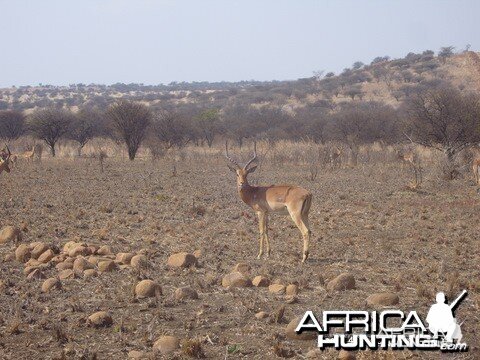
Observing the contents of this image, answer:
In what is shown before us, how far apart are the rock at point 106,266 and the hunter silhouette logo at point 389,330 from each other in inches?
151

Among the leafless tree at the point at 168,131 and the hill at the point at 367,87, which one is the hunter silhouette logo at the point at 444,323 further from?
the hill at the point at 367,87

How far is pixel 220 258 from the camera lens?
10719 mm

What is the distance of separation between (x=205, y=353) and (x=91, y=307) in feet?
7.19

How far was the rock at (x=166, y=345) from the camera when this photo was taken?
6258mm

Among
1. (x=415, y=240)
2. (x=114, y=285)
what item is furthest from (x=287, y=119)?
(x=114, y=285)

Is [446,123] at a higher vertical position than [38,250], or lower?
higher

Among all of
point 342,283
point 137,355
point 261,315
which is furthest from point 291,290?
point 137,355

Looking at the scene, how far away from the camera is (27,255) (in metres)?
10.4

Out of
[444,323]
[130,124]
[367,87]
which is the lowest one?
[444,323]

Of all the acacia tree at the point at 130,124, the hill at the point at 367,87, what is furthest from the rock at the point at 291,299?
the hill at the point at 367,87

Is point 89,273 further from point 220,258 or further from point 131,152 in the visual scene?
point 131,152

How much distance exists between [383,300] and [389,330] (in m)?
1.10

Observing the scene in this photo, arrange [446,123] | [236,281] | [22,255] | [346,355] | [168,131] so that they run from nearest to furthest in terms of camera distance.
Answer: [346,355], [236,281], [22,255], [446,123], [168,131]

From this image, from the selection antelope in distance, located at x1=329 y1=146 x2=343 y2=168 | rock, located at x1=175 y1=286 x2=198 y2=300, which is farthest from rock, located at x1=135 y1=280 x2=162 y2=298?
antelope in distance, located at x1=329 y1=146 x2=343 y2=168
